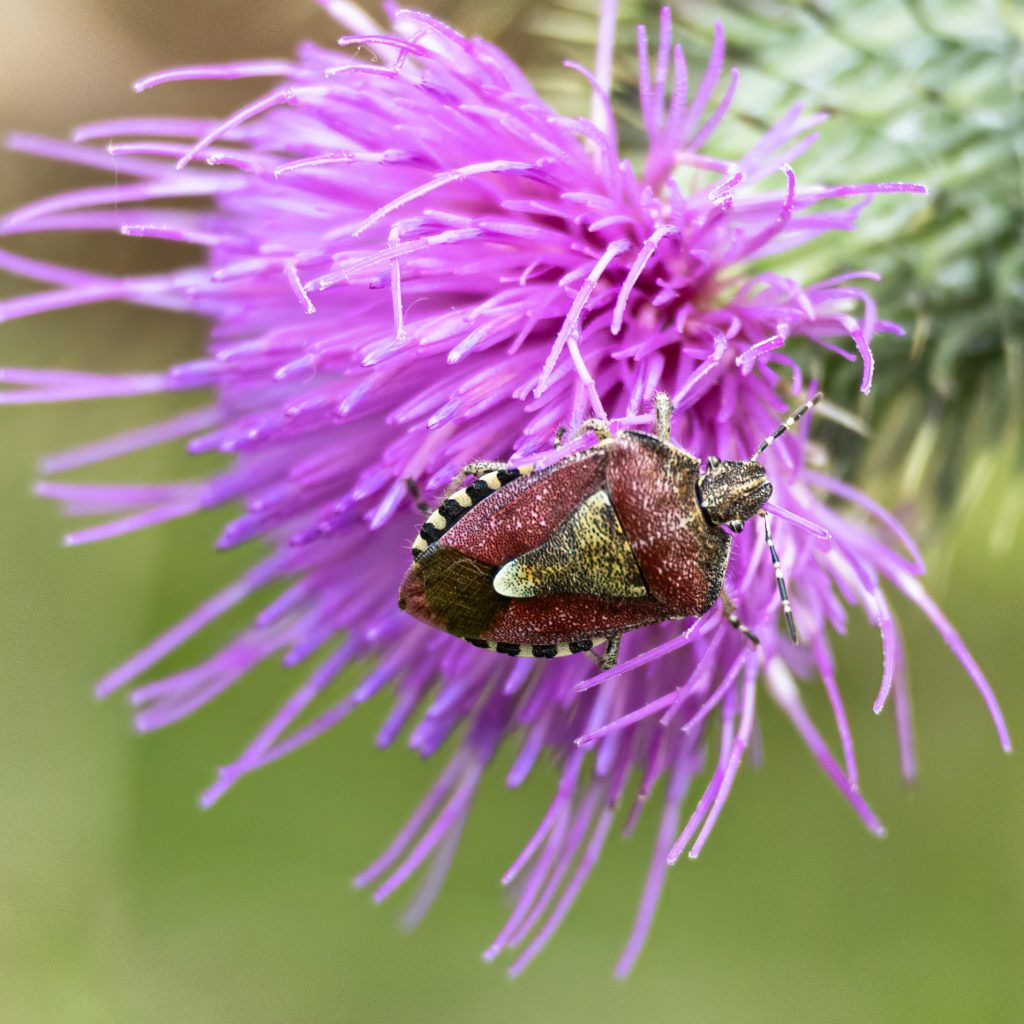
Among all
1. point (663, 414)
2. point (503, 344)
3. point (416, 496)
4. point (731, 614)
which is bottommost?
point (731, 614)

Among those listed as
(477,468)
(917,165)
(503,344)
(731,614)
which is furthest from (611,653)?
(917,165)

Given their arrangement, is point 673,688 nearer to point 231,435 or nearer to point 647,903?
point 647,903

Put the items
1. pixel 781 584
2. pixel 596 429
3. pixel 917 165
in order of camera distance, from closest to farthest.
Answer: pixel 596 429, pixel 781 584, pixel 917 165

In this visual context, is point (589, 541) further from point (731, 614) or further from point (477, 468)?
point (731, 614)

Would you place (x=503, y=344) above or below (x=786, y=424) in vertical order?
above

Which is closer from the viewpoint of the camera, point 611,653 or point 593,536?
point 593,536
